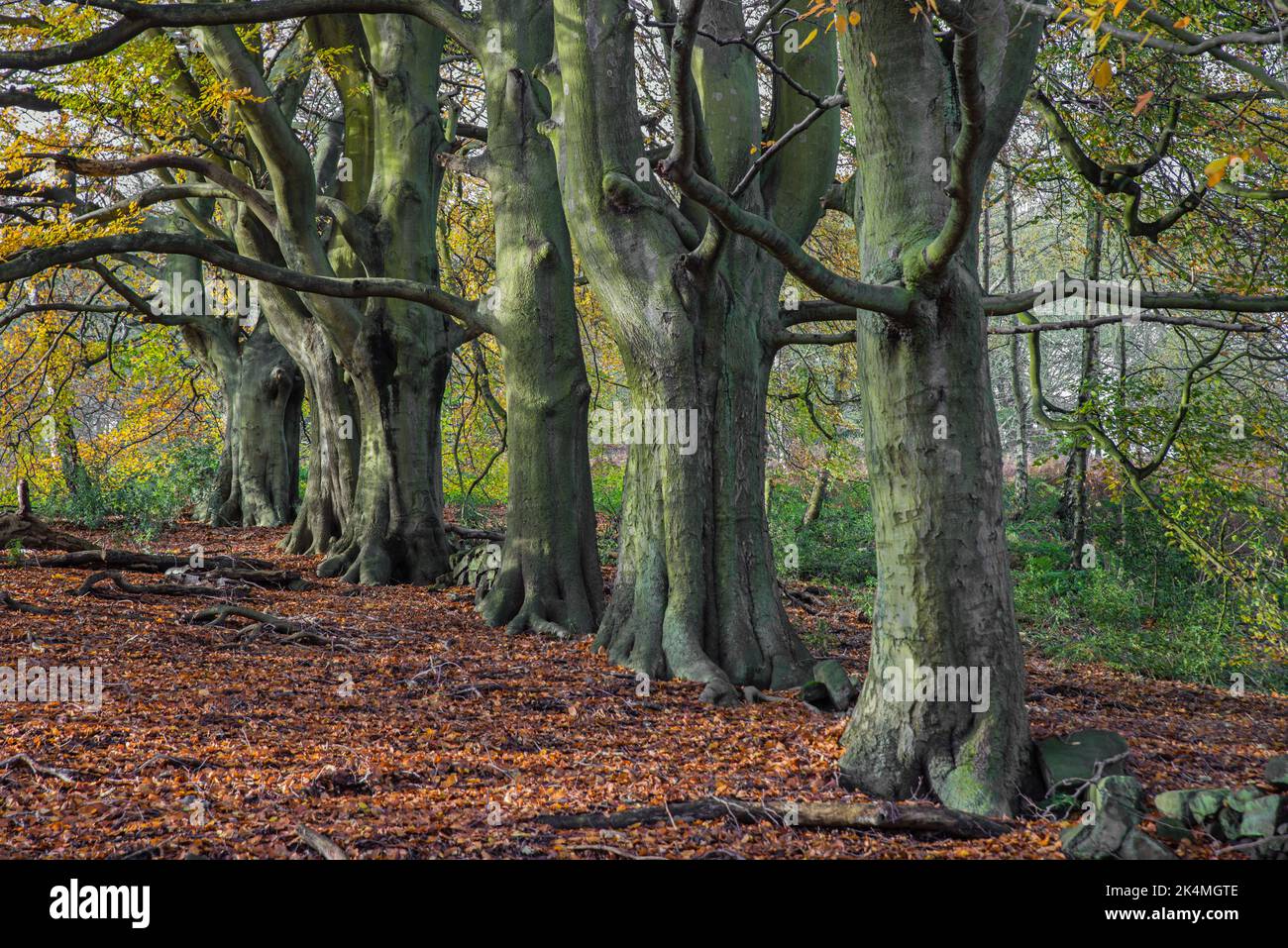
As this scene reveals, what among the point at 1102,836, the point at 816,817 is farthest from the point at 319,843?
the point at 1102,836

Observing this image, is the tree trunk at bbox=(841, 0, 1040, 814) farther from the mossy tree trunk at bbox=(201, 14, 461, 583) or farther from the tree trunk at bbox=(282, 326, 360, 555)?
the tree trunk at bbox=(282, 326, 360, 555)

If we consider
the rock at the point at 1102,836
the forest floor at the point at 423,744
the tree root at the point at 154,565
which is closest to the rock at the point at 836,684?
the forest floor at the point at 423,744

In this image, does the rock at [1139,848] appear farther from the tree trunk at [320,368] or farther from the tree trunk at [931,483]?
the tree trunk at [320,368]

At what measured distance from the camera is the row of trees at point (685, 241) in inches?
165

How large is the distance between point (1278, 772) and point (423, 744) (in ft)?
12.3

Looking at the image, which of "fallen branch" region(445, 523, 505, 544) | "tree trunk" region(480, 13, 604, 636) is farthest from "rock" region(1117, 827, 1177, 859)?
"fallen branch" region(445, 523, 505, 544)

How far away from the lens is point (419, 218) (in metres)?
10.4

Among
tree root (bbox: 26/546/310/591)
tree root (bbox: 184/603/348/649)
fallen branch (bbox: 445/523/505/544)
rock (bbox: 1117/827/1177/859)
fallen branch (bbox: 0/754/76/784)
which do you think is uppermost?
fallen branch (bbox: 445/523/505/544)

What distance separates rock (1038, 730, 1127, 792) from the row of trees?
125 millimetres

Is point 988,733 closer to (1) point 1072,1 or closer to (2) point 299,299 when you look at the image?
(1) point 1072,1

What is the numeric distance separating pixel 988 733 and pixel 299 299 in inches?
355

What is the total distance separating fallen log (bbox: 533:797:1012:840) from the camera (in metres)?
3.74

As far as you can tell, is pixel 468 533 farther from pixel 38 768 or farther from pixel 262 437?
pixel 38 768
